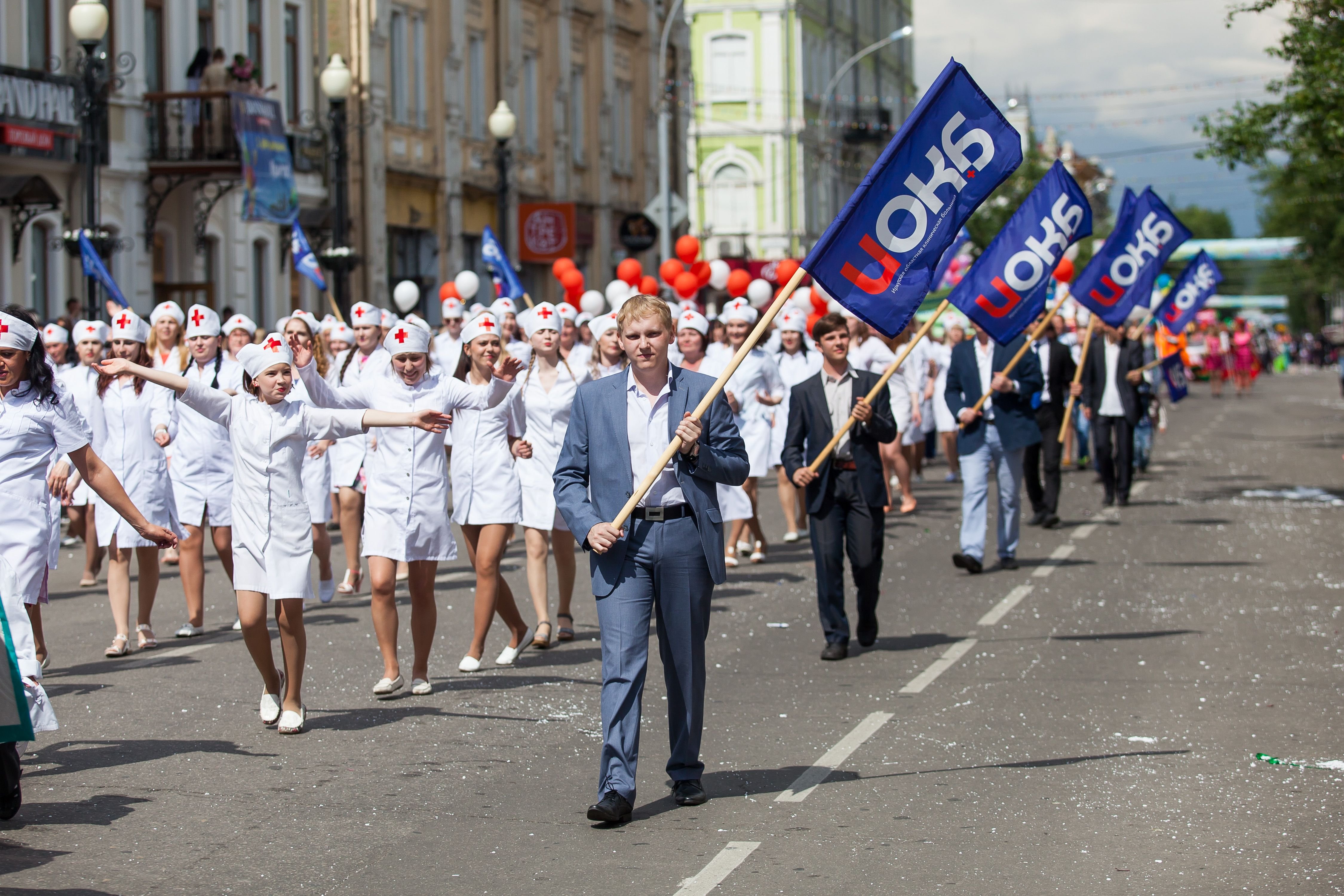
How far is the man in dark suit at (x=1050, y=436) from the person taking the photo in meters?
17.2

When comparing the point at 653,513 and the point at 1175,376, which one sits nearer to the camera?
the point at 653,513

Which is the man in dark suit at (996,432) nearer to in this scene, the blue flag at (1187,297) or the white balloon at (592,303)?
the blue flag at (1187,297)

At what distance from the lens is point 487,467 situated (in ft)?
33.1

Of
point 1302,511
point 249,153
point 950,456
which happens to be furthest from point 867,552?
point 249,153

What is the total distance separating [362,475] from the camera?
44.9ft

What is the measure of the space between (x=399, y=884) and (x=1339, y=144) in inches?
733

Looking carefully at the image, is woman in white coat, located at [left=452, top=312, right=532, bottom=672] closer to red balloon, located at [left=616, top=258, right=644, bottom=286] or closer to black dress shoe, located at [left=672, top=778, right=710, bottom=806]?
black dress shoe, located at [left=672, top=778, right=710, bottom=806]

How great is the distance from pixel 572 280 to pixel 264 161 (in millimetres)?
5172

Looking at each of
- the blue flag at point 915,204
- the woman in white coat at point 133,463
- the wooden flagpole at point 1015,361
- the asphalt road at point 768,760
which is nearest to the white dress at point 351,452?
the asphalt road at point 768,760

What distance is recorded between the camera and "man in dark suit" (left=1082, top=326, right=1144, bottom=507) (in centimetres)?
1930

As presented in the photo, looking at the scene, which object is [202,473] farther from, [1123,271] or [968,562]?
[1123,271]

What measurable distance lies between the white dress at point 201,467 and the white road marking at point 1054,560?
5829mm

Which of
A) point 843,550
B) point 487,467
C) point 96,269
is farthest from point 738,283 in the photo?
point 487,467

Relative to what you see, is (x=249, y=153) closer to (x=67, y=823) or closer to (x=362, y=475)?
(x=362, y=475)
